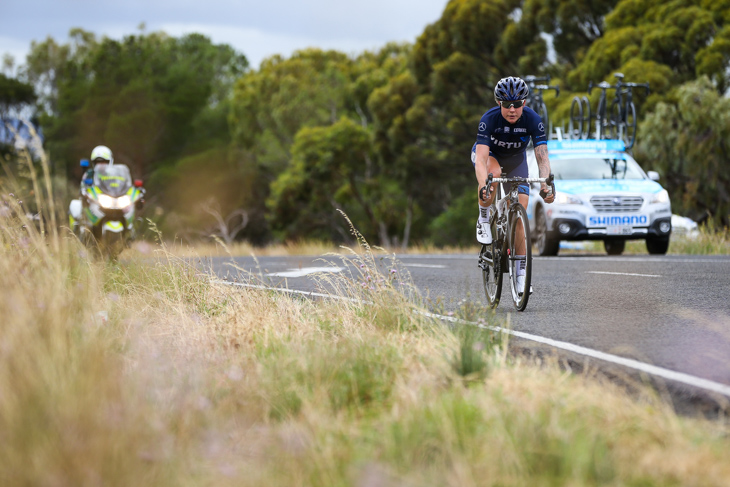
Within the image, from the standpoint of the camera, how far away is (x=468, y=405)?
4.31 meters

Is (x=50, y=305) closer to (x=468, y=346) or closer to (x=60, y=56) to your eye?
(x=468, y=346)

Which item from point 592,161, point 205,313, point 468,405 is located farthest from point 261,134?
point 468,405

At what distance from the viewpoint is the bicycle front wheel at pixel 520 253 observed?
828 cm

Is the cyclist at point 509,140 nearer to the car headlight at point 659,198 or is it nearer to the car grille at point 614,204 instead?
the car grille at point 614,204

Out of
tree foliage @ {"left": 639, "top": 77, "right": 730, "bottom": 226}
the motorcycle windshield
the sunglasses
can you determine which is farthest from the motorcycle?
tree foliage @ {"left": 639, "top": 77, "right": 730, "bottom": 226}

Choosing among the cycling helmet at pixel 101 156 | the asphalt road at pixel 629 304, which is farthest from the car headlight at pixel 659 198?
the cycling helmet at pixel 101 156

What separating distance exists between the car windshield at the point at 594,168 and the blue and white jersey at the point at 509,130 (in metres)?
9.87

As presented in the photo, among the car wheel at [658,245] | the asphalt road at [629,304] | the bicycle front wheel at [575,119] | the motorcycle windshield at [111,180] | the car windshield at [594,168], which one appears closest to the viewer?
the asphalt road at [629,304]

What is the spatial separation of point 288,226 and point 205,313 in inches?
1725

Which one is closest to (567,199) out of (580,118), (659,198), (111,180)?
(659,198)

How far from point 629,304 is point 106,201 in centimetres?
839

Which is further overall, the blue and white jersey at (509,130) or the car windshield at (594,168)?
the car windshield at (594,168)

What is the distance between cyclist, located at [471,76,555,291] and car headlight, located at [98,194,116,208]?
7303 mm

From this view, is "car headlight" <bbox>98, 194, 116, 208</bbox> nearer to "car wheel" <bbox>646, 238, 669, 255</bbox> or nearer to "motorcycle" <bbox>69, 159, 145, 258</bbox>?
"motorcycle" <bbox>69, 159, 145, 258</bbox>
